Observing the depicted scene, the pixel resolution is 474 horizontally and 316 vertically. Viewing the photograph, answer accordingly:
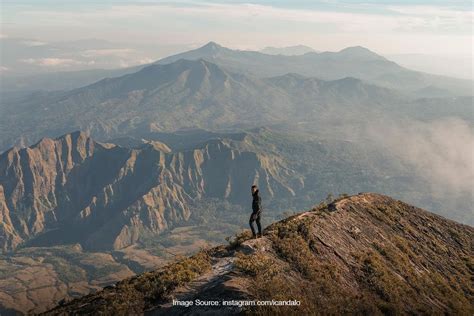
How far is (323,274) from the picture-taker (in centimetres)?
3116

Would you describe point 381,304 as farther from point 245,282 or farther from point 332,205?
point 332,205

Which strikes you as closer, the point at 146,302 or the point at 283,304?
the point at 283,304

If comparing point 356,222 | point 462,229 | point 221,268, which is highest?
point 221,268

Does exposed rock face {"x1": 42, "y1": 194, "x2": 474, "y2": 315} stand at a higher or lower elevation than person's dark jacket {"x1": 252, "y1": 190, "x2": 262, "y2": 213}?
lower

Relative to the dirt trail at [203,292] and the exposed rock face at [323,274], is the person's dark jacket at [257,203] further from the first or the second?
the dirt trail at [203,292]

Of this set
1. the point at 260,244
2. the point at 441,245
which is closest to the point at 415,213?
the point at 441,245

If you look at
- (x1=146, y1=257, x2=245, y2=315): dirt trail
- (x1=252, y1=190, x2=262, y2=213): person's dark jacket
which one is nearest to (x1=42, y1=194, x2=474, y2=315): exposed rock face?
(x1=146, y1=257, x2=245, y2=315): dirt trail

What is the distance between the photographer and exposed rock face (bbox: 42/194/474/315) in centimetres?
2684

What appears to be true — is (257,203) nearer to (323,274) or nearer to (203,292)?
(323,274)

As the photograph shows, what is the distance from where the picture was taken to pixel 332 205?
48.8m

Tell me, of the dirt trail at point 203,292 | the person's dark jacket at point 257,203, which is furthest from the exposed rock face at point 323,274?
the person's dark jacket at point 257,203

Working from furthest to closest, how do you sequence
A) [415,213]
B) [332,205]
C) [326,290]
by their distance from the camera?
[415,213]
[332,205]
[326,290]

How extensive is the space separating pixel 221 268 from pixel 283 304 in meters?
7.47

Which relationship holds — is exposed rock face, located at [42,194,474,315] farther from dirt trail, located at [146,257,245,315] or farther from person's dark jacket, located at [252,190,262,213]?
person's dark jacket, located at [252,190,262,213]
